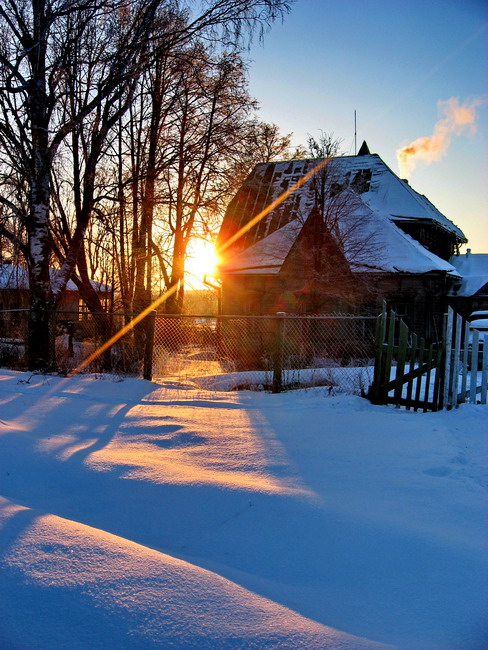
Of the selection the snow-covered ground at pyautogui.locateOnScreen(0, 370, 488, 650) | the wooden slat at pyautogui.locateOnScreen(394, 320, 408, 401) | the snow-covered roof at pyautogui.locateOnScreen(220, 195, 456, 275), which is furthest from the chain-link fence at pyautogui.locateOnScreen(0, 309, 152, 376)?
the snow-covered roof at pyautogui.locateOnScreen(220, 195, 456, 275)

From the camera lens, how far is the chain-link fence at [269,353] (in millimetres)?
8516

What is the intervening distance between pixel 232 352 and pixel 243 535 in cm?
1261

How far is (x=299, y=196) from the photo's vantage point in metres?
22.4

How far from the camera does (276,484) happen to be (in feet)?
12.0

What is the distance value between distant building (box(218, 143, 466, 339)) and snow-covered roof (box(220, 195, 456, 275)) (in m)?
0.05

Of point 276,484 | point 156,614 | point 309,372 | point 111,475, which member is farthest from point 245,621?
point 309,372

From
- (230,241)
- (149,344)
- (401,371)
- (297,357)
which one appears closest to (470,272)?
(230,241)

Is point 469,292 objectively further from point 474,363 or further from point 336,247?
point 474,363

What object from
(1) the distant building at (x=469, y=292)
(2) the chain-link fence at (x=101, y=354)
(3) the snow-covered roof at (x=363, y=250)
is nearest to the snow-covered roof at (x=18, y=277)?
(2) the chain-link fence at (x=101, y=354)

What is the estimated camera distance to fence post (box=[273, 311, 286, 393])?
310 inches

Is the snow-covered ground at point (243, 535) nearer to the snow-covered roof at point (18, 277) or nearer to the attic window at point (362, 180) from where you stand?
the snow-covered roof at point (18, 277)

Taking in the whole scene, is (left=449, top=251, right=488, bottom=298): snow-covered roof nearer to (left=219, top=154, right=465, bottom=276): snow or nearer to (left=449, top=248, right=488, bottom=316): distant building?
(left=449, top=248, right=488, bottom=316): distant building

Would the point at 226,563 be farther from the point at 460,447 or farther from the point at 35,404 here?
the point at 35,404

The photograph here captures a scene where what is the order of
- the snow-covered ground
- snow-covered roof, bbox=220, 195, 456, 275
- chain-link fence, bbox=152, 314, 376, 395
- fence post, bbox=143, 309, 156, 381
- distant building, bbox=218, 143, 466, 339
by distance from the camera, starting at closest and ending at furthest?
1. the snow-covered ground
2. chain-link fence, bbox=152, 314, 376, 395
3. fence post, bbox=143, 309, 156, 381
4. distant building, bbox=218, 143, 466, 339
5. snow-covered roof, bbox=220, 195, 456, 275
